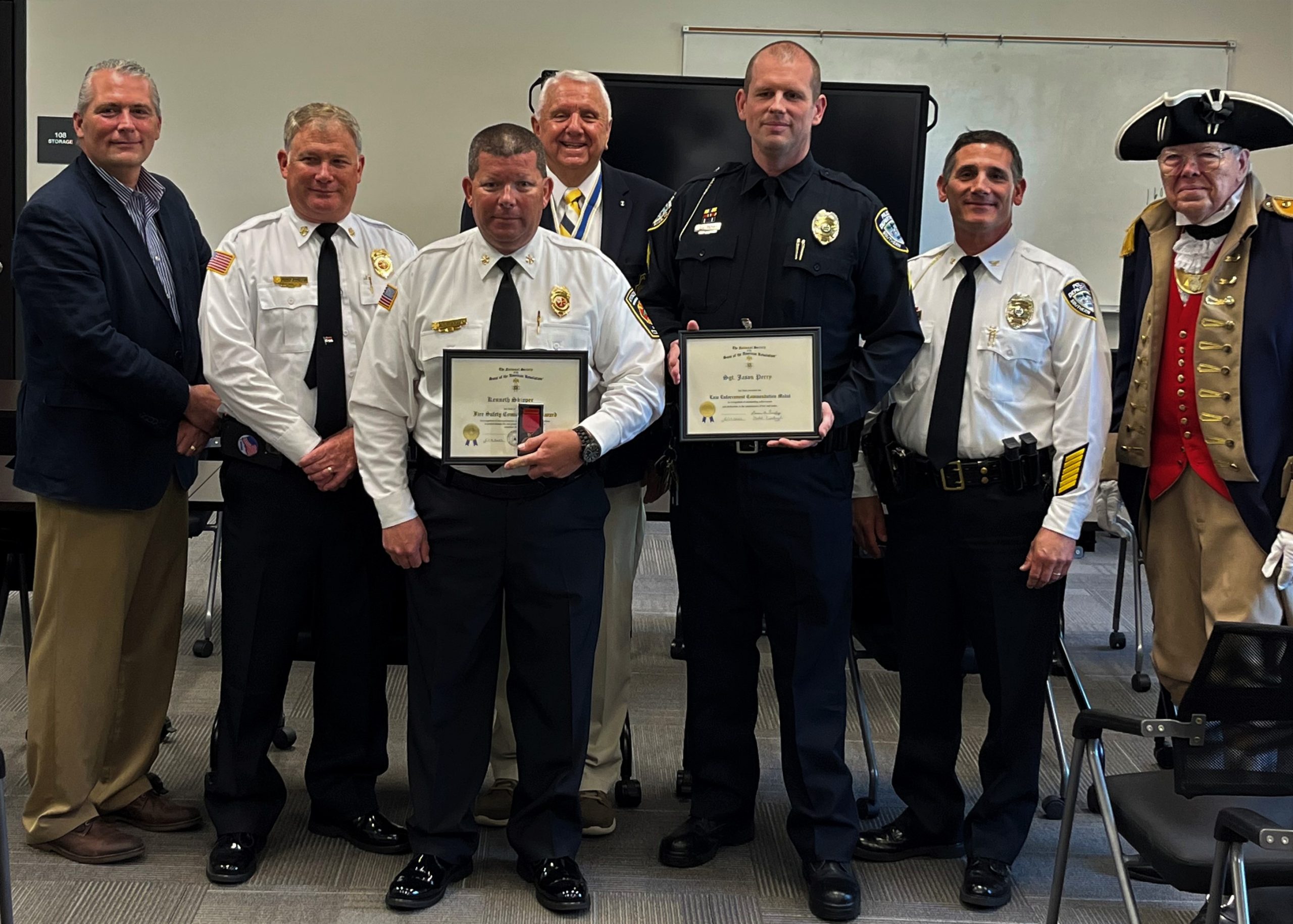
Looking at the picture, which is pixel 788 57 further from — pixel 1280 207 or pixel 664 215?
pixel 1280 207

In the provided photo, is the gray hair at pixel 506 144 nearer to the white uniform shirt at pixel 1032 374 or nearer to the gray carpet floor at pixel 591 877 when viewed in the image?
the white uniform shirt at pixel 1032 374

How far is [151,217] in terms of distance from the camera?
285cm

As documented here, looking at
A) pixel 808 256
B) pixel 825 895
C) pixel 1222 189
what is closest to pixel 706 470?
pixel 808 256

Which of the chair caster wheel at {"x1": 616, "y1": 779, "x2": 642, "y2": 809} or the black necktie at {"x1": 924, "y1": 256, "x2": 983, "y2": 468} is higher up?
the black necktie at {"x1": 924, "y1": 256, "x2": 983, "y2": 468}

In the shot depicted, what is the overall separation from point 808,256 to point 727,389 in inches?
14.1

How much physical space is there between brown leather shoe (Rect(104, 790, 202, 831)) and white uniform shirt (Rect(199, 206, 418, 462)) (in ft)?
3.41

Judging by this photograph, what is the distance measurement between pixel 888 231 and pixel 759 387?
19.5 inches

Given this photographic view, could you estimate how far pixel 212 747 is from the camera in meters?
2.91

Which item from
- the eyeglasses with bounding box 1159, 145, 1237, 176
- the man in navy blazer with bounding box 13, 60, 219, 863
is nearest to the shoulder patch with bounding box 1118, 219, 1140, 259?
the eyeglasses with bounding box 1159, 145, 1237, 176

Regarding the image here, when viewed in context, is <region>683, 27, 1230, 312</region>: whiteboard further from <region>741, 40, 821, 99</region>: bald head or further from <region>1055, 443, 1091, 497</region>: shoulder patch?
<region>1055, 443, 1091, 497</region>: shoulder patch

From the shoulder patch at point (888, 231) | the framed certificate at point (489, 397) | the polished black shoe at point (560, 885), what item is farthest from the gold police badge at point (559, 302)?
the polished black shoe at point (560, 885)

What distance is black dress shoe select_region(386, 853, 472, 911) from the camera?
2.62 meters

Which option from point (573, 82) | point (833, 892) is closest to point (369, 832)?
point (833, 892)

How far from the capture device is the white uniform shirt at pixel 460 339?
2561 millimetres
